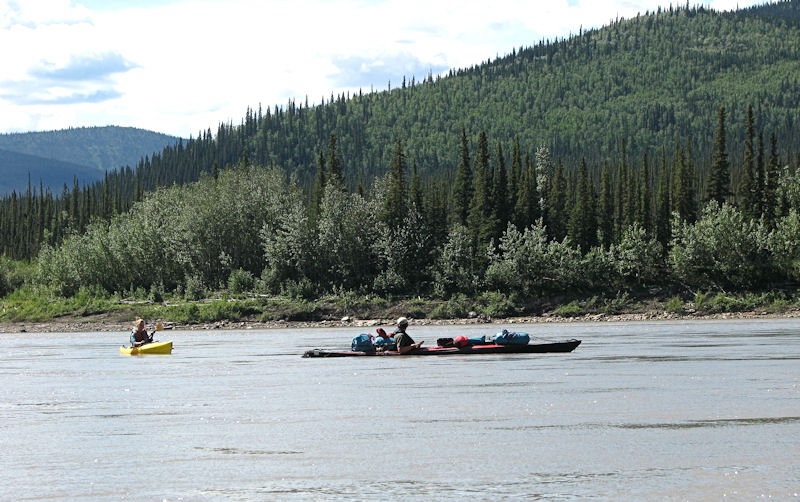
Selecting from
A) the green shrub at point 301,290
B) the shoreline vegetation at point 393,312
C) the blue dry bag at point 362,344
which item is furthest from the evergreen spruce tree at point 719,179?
the blue dry bag at point 362,344

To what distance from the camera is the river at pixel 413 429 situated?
67.7 ft

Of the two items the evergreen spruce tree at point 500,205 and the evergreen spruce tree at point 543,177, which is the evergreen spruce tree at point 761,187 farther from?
the evergreen spruce tree at point 500,205

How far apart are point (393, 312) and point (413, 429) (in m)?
75.0

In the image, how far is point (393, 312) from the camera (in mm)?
Answer: 102375

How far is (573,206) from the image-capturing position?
124 meters

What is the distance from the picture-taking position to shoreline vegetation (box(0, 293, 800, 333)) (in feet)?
318

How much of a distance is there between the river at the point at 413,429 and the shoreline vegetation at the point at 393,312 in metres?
47.8

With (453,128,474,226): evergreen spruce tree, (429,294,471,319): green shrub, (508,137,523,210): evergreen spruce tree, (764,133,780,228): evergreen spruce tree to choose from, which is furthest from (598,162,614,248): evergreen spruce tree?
(429,294,471,319): green shrub

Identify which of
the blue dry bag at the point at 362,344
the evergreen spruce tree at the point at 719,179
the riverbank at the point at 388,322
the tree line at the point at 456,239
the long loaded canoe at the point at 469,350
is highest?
the evergreen spruce tree at the point at 719,179

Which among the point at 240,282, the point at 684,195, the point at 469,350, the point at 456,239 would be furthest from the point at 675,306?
the point at 469,350

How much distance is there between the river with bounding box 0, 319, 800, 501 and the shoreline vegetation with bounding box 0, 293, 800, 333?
1881 inches

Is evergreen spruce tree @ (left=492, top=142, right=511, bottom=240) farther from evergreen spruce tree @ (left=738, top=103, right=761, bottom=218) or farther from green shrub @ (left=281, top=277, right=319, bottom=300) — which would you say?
evergreen spruce tree @ (left=738, top=103, right=761, bottom=218)

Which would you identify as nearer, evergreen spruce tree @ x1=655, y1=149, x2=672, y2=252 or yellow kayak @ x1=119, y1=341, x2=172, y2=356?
yellow kayak @ x1=119, y1=341, x2=172, y2=356

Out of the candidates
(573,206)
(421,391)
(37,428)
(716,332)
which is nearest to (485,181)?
(573,206)
